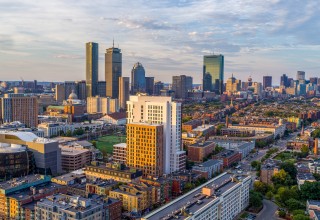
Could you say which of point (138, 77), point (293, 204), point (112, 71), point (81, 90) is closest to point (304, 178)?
point (293, 204)

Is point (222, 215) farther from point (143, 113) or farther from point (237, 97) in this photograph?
point (237, 97)

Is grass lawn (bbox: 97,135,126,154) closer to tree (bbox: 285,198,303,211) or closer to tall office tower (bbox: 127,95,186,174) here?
tall office tower (bbox: 127,95,186,174)

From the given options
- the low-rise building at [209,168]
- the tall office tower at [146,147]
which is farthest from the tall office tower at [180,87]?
the tall office tower at [146,147]

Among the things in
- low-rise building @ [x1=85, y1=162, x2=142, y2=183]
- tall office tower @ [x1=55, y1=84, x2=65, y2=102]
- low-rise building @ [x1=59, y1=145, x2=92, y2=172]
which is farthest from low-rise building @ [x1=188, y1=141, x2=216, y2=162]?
tall office tower @ [x1=55, y1=84, x2=65, y2=102]

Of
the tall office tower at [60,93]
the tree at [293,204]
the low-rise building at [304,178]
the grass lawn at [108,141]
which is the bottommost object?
the grass lawn at [108,141]

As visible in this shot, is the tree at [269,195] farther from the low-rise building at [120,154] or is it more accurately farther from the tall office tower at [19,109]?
the tall office tower at [19,109]

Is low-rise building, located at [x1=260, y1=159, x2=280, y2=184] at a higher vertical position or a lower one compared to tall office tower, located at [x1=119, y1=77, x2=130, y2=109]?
lower
